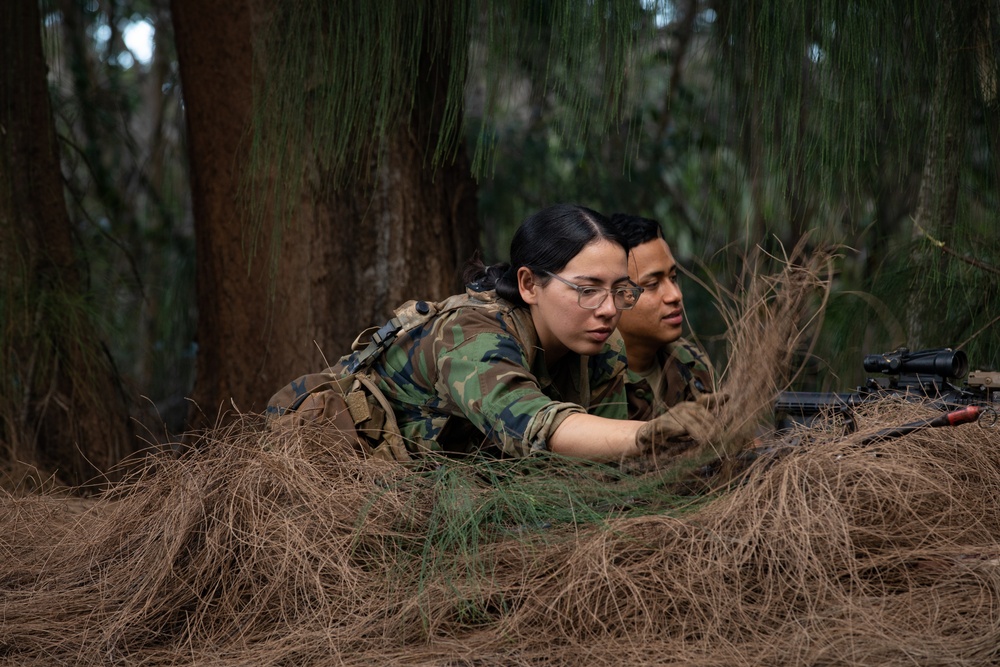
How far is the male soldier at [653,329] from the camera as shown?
10.1 ft

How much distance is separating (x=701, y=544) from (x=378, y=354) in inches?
43.1

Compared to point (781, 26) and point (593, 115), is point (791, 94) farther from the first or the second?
point (593, 115)

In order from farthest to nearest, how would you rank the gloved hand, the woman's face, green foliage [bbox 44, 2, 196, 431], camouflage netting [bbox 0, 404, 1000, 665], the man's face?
green foliage [bbox 44, 2, 196, 431]
the man's face
the woman's face
the gloved hand
camouflage netting [bbox 0, 404, 1000, 665]

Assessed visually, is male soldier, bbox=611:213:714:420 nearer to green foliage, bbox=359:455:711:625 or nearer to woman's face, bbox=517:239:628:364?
woman's face, bbox=517:239:628:364

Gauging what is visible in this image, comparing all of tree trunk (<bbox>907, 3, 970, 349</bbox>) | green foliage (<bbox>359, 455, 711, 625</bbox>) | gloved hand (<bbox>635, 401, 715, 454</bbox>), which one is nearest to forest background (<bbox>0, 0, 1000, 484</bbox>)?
tree trunk (<bbox>907, 3, 970, 349</bbox>)

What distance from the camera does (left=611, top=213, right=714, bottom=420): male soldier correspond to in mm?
3092

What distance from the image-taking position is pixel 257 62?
3275mm

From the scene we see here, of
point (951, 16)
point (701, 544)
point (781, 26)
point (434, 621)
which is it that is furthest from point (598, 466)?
point (951, 16)

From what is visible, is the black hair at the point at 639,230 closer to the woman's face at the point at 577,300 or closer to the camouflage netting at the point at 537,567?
the woman's face at the point at 577,300

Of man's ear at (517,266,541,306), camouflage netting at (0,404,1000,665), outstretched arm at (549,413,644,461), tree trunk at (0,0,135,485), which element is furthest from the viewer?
tree trunk at (0,0,135,485)

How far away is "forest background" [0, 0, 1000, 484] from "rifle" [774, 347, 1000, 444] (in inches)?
9.7

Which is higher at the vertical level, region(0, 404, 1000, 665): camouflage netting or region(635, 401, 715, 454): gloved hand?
region(635, 401, 715, 454): gloved hand

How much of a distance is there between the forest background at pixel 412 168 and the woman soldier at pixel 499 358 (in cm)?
25

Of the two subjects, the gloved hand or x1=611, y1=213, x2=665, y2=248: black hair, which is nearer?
the gloved hand
